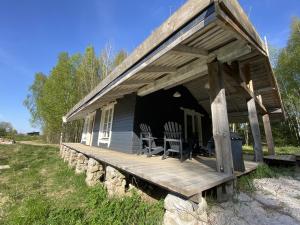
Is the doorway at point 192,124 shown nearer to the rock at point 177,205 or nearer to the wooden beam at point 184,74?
the wooden beam at point 184,74

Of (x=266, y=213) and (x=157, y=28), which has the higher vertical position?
(x=157, y=28)

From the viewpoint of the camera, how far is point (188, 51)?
2381 mm

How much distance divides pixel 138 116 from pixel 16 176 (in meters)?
4.02

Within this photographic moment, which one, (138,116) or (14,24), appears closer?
(138,116)

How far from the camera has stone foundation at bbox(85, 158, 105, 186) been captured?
405 cm

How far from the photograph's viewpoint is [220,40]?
2.38 meters

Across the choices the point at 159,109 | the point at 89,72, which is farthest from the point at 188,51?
the point at 89,72

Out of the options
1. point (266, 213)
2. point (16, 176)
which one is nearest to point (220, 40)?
point (266, 213)

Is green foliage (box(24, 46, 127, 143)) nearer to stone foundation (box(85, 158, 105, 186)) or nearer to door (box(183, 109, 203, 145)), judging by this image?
door (box(183, 109, 203, 145))

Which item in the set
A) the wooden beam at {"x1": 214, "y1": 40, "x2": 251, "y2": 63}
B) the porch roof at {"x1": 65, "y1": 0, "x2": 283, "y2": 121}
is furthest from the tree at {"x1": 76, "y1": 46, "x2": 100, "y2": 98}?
the wooden beam at {"x1": 214, "y1": 40, "x2": 251, "y2": 63}

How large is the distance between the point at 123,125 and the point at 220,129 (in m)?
3.66

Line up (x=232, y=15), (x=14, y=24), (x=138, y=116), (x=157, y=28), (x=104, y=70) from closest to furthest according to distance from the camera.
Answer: (x=232, y=15) < (x=157, y=28) < (x=138, y=116) < (x=14, y=24) < (x=104, y=70)

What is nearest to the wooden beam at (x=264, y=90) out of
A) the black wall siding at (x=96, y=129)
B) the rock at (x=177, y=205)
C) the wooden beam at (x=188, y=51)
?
the wooden beam at (x=188, y=51)

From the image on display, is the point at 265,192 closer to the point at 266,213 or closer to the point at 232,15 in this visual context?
Answer: the point at 266,213
